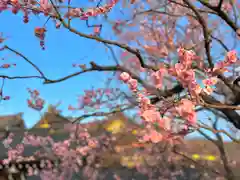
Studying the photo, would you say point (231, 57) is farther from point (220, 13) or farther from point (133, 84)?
point (220, 13)

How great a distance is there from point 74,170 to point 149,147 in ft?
6.46

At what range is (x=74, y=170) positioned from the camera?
8086 millimetres

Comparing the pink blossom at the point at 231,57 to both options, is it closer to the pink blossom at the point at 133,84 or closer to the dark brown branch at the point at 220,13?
the pink blossom at the point at 133,84

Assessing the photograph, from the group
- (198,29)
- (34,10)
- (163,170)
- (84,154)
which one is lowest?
(163,170)

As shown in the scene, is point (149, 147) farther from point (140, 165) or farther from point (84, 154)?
point (84, 154)

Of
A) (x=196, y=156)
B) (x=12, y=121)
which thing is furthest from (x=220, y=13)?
(x=12, y=121)

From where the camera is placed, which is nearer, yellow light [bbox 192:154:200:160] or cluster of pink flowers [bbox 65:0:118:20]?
cluster of pink flowers [bbox 65:0:118:20]

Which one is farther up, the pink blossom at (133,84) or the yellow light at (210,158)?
the pink blossom at (133,84)

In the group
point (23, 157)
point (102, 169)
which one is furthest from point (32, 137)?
point (102, 169)

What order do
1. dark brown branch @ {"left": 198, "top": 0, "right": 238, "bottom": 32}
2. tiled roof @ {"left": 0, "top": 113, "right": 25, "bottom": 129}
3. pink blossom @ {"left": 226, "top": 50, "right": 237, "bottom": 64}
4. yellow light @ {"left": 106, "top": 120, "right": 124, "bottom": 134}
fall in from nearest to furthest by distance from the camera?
pink blossom @ {"left": 226, "top": 50, "right": 237, "bottom": 64}, dark brown branch @ {"left": 198, "top": 0, "right": 238, "bottom": 32}, yellow light @ {"left": 106, "top": 120, "right": 124, "bottom": 134}, tiled roof @ {"left": 0, "top": 113, "right": 25, "bottom": 129}

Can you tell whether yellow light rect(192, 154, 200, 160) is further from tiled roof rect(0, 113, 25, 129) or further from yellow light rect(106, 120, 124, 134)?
tiled roof rect(0, 113, 25, 129)

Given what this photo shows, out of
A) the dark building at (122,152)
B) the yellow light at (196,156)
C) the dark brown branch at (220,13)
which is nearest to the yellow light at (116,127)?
the dark building at (122,152)

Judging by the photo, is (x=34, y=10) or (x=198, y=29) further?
(x=198, y=29)

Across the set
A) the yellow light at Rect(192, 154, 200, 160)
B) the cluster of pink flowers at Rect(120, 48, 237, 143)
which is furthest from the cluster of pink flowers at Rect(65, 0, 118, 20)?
the yellow light at Rect(192, 154, 200, 160)
